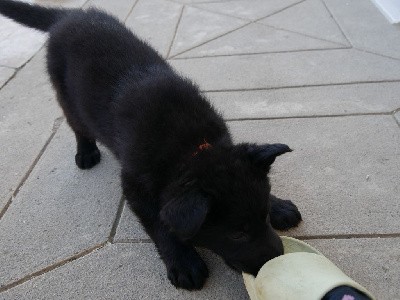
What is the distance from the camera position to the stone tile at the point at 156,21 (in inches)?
→ 200

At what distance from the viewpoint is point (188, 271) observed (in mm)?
2203

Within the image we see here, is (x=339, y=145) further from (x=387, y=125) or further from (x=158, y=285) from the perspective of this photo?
(x=158, y=285)

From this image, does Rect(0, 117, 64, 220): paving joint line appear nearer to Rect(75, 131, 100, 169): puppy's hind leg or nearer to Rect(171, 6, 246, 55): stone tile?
Rect(75, 131, 100, 169): puppy's hind leg

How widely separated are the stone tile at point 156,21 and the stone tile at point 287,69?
0.65 meters

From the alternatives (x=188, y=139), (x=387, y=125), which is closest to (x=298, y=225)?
(x=188, y=139)

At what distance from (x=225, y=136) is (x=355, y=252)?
0.94m

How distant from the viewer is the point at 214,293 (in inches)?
85.2

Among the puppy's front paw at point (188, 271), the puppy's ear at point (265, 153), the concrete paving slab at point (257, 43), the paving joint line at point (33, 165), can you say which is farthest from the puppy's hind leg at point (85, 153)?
the concrete paving slab at point (257, 43)

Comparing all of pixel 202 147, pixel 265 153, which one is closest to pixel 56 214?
pixel 202 147

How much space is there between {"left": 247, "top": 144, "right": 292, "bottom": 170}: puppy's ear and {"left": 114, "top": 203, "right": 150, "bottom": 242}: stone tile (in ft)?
3.02

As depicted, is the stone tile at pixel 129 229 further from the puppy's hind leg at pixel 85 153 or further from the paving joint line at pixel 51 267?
the puppy's hind leg at pixel 85 153

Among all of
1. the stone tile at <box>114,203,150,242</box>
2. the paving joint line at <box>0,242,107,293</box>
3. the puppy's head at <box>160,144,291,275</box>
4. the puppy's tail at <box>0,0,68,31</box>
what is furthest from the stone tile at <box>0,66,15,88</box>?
the puppy's head at <box>160,144,291,275</box>

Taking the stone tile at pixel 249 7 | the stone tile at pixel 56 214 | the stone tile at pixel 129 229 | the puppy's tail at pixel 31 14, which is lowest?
the stone tile at pixel 56 214

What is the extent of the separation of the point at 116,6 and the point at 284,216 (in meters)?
4.95
